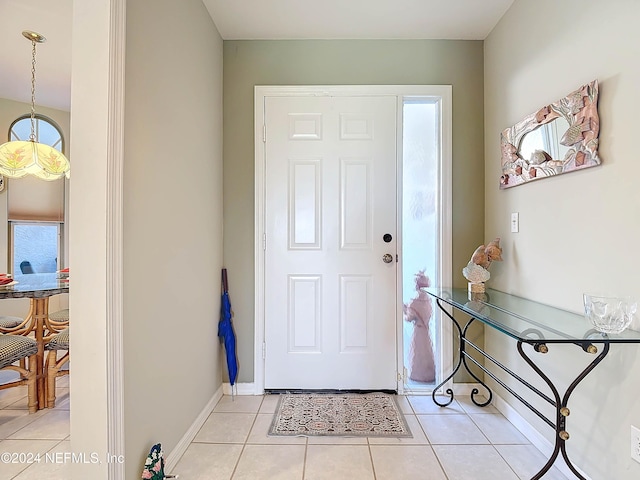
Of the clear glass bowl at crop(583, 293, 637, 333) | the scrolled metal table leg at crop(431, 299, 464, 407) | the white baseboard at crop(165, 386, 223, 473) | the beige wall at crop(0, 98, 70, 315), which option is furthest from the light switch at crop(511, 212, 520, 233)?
the beige wall at crop(0, 98, 70, 315)

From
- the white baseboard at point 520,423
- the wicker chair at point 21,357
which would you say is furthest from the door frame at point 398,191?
the wicker chair at point 21,357

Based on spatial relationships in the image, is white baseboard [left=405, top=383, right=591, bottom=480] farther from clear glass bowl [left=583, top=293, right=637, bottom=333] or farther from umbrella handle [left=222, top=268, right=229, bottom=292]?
umbrella handle [left=222, top=268, right=229, bottom=292]

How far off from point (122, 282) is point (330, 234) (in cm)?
145

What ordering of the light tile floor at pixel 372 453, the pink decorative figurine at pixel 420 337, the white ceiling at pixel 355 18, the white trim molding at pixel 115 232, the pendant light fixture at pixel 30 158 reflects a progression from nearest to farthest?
the white trim molding at pixel 115 232
the light tile floor at pixel 372 453
the white ceiling at pixel 355 18
the pink decorative figurine at pixel 420 337
the pendant light fixture at pixel 30 158

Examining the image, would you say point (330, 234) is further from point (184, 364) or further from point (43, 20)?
point (43, 20)

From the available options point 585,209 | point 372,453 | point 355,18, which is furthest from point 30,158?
point 585,209

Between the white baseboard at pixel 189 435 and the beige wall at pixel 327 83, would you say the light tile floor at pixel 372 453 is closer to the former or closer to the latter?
the white baseboard at pixel 189 435

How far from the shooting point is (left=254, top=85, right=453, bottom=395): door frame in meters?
2.42

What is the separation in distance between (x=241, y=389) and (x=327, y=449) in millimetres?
878

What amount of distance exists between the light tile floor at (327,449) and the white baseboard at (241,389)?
0.65ft

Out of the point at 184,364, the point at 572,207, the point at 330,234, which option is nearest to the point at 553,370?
the point at 572,207

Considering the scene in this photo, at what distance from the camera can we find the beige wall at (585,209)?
1.29 metres

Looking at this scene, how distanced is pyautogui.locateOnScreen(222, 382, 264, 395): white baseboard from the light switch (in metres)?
2.00

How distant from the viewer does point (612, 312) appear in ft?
4.09
